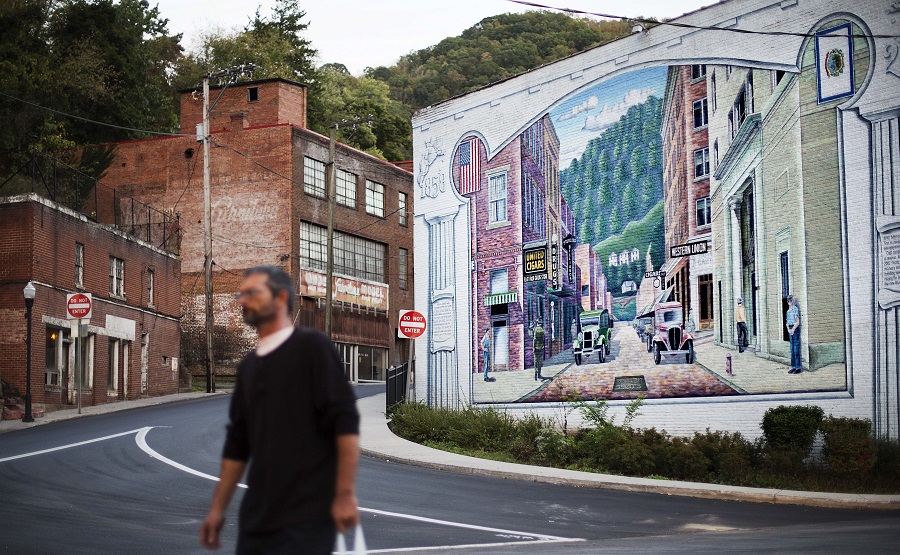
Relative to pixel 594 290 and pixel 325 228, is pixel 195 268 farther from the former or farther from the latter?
pixel 594 290

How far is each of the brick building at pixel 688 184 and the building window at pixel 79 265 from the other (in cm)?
2217

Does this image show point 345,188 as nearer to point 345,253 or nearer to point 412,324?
point 345,253

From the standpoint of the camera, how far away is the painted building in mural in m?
20.0

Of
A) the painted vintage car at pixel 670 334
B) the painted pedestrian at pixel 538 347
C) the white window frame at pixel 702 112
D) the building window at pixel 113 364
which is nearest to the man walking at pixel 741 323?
the painted vintage car at pixel 670 334

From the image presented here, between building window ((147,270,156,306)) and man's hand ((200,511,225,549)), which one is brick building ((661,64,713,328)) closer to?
man's hand ((200,511,225,549))

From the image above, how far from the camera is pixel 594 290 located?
2533 centimetres

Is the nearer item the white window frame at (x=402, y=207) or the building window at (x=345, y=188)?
the building window at (x=345, y=188)

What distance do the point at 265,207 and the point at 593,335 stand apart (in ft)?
101

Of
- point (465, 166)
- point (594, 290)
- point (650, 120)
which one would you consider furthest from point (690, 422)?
point (465, 166)

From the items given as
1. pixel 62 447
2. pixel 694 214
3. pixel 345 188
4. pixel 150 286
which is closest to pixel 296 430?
pixel 62 447

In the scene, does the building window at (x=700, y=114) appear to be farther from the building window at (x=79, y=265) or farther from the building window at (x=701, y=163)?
the building window at (x=79, y=265)

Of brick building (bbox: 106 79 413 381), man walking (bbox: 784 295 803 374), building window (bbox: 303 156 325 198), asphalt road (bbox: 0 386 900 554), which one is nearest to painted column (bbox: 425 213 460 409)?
asphalt road (bbox: 0 386 900 554)

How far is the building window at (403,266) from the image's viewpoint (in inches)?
2429

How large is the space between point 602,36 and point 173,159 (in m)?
27.0
